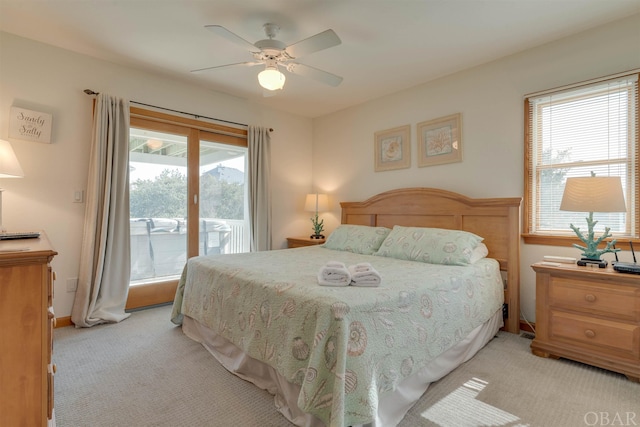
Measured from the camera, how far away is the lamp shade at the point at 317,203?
175 inches

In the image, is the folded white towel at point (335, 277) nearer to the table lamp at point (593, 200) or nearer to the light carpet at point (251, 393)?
the light carpet at point (251, 393)

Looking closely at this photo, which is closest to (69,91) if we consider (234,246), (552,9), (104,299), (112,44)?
(112,44)

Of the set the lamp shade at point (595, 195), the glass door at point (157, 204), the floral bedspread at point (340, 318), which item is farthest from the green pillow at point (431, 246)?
the glass door at point (157, 204)

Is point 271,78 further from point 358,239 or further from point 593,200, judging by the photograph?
point 593,200

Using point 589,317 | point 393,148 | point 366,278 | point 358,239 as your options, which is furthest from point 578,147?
point 366,278

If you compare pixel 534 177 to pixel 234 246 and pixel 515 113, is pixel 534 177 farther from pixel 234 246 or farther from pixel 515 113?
pixel 234 246

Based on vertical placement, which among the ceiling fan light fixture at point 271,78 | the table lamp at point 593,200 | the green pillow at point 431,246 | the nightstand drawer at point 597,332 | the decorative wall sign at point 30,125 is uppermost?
the ceiling fan light fixture at point 271,78

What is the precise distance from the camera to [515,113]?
288 cm

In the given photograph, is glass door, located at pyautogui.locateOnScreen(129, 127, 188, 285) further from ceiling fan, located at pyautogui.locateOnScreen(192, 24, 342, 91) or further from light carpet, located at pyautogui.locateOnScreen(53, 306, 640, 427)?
ceiling fan, located at pyautogui.locateOnScreen(192, 24, 342, 91)

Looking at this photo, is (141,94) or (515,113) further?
(141,94)

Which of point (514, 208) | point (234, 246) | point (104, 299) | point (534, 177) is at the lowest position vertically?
point (104, 299)

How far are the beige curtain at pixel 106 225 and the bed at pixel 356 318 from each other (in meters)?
0.78

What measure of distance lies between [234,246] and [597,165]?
151 inches

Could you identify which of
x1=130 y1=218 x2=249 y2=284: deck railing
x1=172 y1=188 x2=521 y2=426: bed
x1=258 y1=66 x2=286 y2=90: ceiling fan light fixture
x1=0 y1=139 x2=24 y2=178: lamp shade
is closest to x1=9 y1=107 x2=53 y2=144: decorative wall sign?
x1=0 y1=139 x2=24 y2=178: lamp shade
